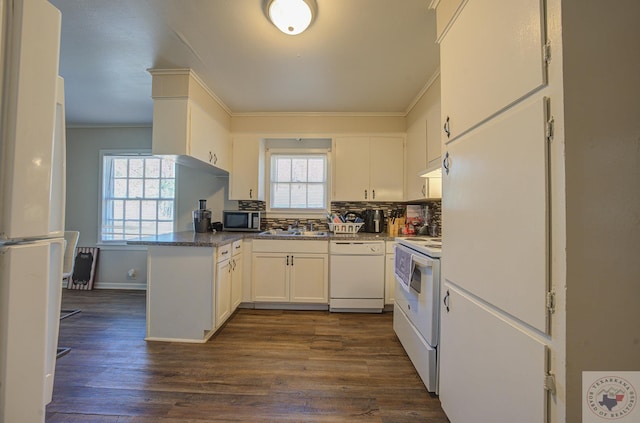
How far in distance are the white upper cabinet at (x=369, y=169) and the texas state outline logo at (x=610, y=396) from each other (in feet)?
8.94

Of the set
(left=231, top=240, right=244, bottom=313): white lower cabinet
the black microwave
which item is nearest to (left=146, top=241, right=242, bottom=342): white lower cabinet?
(left=231, top=240, right=244, bottom=313): white lower cabinet

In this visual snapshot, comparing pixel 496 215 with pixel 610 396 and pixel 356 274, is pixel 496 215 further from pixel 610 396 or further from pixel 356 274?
pixel 356 274

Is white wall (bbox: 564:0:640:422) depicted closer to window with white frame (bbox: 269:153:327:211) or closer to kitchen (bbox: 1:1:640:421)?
kitchen (bbox: 1:1:640:421)

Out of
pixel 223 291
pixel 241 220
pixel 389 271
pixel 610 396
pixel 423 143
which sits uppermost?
pixel 423 143

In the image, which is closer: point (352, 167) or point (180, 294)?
point (180, 294)

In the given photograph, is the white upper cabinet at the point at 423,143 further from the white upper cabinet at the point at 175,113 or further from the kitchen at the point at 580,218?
the white upper cabinet at the point at 175,113

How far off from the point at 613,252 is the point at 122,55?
128 inches

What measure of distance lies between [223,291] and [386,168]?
7.91ft

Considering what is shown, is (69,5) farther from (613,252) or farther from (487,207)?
(613,252)

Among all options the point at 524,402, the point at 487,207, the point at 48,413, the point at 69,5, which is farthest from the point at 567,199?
the point at 69,5

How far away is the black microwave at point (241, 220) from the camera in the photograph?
3375 millimetres

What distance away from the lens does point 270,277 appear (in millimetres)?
3049

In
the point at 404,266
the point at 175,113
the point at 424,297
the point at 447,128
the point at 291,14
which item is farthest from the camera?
the point at 175,113

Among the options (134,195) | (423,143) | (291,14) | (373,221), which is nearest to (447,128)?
(291,14)
